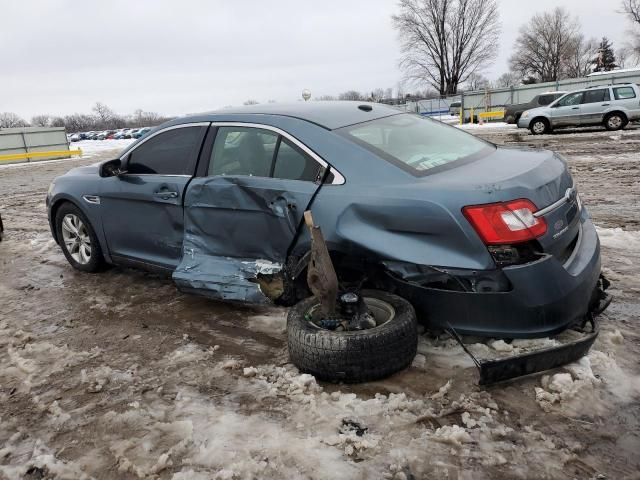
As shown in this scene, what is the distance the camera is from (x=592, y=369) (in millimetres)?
2814

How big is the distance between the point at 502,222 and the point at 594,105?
18.0 meters

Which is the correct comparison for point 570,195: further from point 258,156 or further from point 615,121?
point 615,121

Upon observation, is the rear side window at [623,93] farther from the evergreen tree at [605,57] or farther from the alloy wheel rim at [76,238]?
the evergreen tree at [605,57]

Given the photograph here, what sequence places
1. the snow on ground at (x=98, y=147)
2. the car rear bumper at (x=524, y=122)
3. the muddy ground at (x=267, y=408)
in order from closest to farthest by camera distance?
the muddy ground at (x=267, y=408) < the car rear bumper at (x=524, y=122) < the snow on ground at (x=98, y=147)

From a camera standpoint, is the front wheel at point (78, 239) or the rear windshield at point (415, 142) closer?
the rear windshield at point (415, 142)

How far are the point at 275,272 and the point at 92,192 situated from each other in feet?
7.56

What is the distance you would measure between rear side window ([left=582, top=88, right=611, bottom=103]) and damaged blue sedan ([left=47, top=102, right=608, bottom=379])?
16.6 m

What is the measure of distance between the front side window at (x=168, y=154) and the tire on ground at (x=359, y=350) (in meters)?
1.85

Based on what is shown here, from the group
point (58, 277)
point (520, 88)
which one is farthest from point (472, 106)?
point (58, 277)

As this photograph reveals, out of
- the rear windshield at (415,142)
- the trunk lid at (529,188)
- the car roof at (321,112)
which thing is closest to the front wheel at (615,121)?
the rear windshield at (415,142)

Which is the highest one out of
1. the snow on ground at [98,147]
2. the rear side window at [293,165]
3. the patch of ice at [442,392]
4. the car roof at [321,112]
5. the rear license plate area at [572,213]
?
the car roof at [321,112]

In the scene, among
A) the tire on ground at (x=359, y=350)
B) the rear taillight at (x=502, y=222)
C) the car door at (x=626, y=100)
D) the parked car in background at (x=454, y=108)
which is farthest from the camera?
the parked car in background at (x=454, y=108)

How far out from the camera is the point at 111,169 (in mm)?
4539

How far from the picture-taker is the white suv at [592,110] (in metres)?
17.5
